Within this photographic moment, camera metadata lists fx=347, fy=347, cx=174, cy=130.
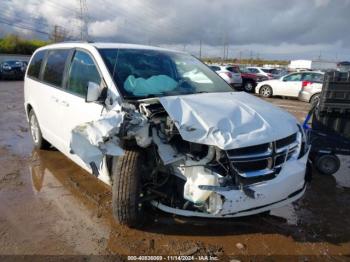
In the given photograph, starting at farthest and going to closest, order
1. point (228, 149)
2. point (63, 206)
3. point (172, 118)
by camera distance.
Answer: point (63, 206) → point (172, 118) → point (228, 149)

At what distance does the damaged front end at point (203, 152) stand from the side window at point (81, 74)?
2.84ft

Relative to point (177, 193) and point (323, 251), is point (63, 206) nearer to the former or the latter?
point (177, 193)

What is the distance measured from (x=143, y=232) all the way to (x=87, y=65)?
83.4 inches

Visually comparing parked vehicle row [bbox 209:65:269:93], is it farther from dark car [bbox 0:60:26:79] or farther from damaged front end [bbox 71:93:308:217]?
damaged front end [bbox 71:93:308:217]

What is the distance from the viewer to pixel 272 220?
381cm

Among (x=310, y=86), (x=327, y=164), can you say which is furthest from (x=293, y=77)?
(x=327, y=164)

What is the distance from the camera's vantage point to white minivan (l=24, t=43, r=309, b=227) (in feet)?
9.84

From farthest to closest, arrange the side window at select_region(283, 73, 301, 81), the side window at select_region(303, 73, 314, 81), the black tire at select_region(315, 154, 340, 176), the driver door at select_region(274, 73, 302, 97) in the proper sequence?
the side window at select_region(283, 73, 301, 81), the driver door at select_region(274, 73, 302, 97), the side window at select_region(303, 73, 314, 81), the black tire at select_region(315, 154, 340, 176)

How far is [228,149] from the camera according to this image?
2920 mm

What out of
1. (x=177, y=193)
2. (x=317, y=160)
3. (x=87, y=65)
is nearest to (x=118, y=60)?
(x=87, y=65)

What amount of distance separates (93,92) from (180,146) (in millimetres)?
1066

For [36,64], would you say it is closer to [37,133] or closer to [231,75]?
[37,133]

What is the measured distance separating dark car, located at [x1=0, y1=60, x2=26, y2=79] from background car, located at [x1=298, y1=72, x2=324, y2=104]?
18.9 m

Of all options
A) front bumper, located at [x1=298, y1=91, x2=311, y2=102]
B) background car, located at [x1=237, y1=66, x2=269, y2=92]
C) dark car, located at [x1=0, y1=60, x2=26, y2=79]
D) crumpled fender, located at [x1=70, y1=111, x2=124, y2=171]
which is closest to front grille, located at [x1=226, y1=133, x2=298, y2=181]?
crumpled fender, located at [x1=70, y1=111, x2=124, y2=171]
